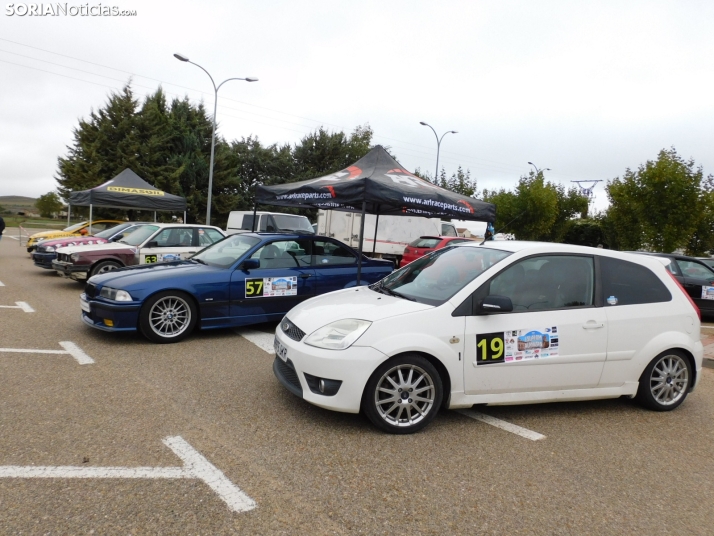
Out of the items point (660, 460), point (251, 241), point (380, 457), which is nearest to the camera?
point (380, 457)

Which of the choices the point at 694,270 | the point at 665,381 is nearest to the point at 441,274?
the point at 665,381

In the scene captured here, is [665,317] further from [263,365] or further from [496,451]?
[263,365]

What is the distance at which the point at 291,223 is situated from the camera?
1847 centimetres

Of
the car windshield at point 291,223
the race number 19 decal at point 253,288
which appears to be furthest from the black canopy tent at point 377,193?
the car windshield at point 291,223

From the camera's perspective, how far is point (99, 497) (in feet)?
9.75

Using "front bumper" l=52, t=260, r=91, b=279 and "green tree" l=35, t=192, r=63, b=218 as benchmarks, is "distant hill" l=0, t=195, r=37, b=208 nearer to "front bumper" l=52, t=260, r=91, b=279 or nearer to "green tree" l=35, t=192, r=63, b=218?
"green tree" l=35, t=192, r=63, b=218

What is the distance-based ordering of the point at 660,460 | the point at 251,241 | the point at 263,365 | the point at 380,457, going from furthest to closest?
1. the point at 251,241
2. the point at 263,365
3. the point at 660,460
4. the point at 380,457

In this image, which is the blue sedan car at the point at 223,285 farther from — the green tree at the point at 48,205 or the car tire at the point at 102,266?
the green tree at the point at 48,205

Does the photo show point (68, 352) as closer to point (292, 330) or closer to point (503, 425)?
point (292, 330)

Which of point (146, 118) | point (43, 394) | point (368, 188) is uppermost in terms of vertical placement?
point (146, 118)

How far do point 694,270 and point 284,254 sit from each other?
8626mm

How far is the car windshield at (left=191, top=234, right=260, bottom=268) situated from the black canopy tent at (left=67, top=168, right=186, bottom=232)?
963cm

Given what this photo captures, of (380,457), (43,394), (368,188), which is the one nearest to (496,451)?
(380,457)

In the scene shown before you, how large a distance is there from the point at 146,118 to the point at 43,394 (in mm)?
32531
